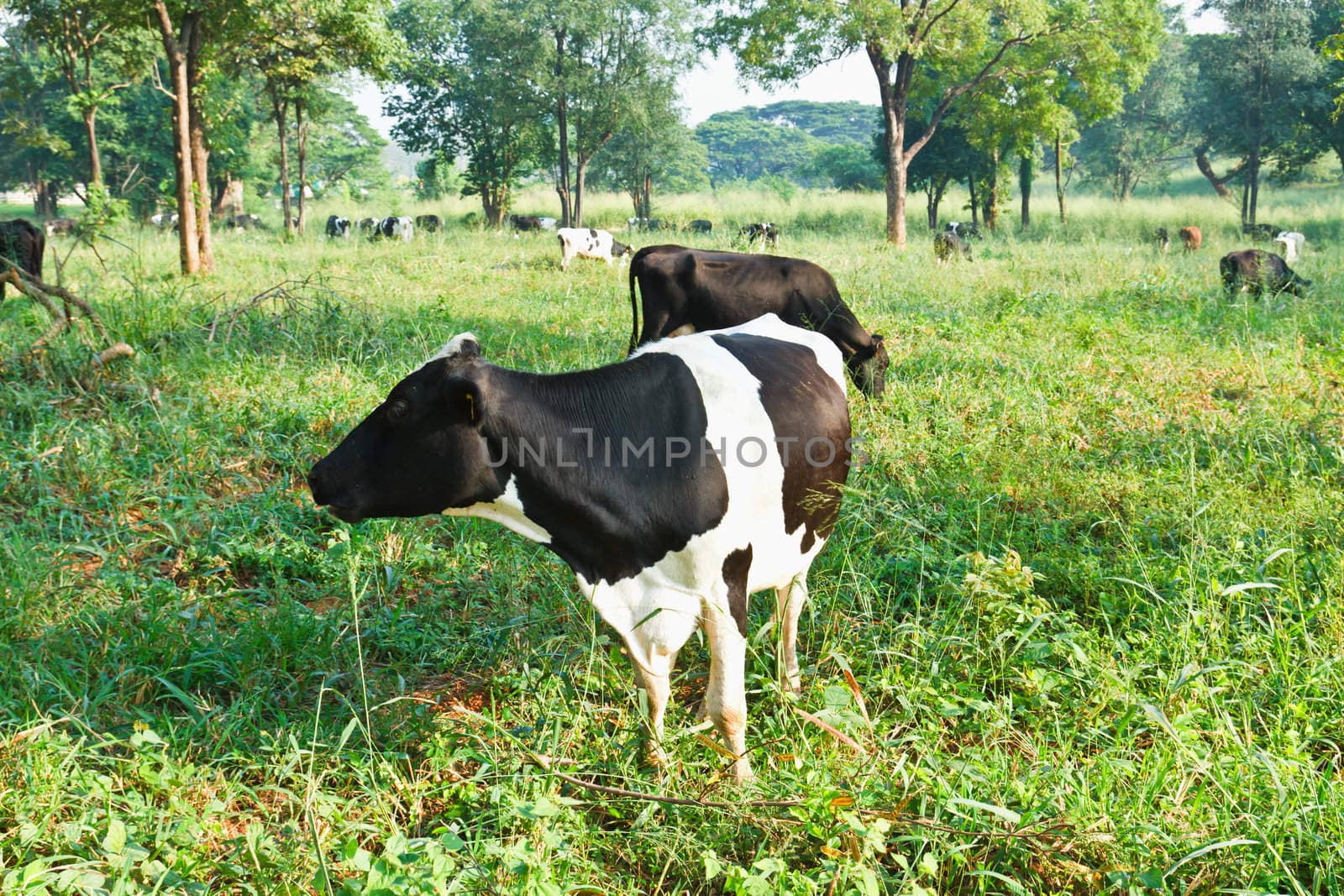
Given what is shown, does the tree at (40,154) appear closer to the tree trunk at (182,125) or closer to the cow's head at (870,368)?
the tree trunk at (182,125)

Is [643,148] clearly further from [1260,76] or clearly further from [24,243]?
[24,243]

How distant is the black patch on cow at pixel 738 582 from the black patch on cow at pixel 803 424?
27cm

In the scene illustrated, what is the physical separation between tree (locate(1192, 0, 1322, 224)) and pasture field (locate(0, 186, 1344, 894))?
2585 cm

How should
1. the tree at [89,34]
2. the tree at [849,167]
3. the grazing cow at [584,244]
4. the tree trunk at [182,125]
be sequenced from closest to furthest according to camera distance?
the tree trunk at [182,125], the tree at [89,34], the grazing cow at [584,244], the tree at [849,167]

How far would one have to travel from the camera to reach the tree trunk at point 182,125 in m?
11.5

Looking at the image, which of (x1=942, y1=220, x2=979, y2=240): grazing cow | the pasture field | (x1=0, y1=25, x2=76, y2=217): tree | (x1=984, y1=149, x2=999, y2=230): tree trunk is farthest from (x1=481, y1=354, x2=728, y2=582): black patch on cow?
(x1=0, y1=25, x2=76, y2=217): tree

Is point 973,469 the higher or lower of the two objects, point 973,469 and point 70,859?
the higher

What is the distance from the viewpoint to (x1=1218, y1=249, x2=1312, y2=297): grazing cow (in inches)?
422

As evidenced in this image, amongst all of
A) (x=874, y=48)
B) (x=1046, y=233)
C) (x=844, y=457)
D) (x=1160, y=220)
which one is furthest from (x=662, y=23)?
(x=844, y=457)

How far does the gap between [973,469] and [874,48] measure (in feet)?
57.4

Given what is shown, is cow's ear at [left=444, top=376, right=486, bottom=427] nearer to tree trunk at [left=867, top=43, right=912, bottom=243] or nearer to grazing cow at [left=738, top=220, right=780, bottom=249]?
grazing cow at [left=738, top=220, right=780, bottom=249]

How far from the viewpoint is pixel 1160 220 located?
23156 mm

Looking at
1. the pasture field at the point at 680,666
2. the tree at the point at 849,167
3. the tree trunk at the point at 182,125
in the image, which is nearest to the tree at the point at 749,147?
the tree at the point at 849,167

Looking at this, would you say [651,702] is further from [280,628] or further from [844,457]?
[280,628]
